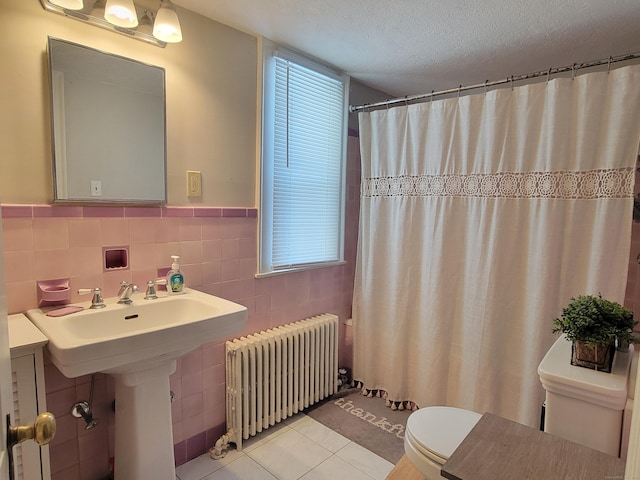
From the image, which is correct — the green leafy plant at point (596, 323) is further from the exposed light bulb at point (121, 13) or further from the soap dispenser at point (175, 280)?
the exposed light bulb at point (121, 13)

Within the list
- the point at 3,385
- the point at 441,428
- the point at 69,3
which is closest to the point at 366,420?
the point at 441,428

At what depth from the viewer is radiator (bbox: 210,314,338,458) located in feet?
6.40

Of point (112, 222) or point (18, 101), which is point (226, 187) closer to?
point (112, 222)

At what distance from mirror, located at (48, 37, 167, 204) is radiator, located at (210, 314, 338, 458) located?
3.08ft

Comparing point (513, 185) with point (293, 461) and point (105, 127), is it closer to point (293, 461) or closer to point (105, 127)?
point (293, 461)

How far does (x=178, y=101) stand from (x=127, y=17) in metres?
0.37

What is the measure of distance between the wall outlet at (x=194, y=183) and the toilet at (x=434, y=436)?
1423 millimetres

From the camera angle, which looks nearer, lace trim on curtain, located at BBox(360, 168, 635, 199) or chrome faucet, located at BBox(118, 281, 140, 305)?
chrome faucet, located at BBox(118, 281, 140, 305)

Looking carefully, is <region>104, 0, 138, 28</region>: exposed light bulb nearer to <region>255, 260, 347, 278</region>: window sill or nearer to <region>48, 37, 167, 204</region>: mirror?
<region>48, 37, 167, 204</region>: mirror

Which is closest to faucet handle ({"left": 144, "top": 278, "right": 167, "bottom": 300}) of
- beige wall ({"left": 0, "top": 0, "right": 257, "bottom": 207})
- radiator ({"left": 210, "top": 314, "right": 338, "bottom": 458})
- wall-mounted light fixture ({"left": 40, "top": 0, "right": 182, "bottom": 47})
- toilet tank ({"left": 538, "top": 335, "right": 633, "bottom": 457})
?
beige wall ({"left": 0, "top": 0, "right": 257, "bottom": 207})

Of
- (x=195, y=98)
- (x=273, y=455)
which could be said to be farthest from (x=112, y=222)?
(x=273, y=455)

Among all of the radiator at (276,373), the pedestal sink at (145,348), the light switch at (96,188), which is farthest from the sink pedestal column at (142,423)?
the light switch at (96,188)

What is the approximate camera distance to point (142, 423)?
4.77ft

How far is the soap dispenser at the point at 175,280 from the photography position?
5.55ft
